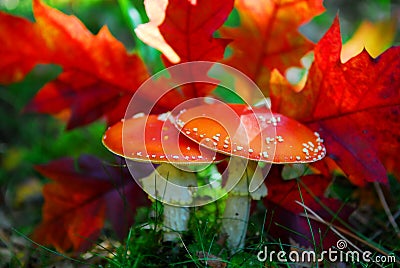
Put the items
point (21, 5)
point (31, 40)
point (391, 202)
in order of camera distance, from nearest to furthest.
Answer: point (31, 40) → point (391, 202) → point (21, 5)

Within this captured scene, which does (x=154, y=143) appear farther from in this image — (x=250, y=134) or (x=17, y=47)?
(x=17, y=47)

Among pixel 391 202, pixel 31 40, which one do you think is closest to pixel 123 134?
pixel 31 40

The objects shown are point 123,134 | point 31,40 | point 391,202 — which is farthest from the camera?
point 391,202

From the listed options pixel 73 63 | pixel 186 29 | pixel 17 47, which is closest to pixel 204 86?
pixel 186 29

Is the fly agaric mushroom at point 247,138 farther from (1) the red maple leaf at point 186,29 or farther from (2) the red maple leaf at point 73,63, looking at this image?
(2) the red maple leaf at point 73,63

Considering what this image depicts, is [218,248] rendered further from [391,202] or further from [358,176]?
[391,202]

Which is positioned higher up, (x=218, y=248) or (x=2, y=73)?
(x=2, y=73)

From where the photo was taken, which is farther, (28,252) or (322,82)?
(28,252)
